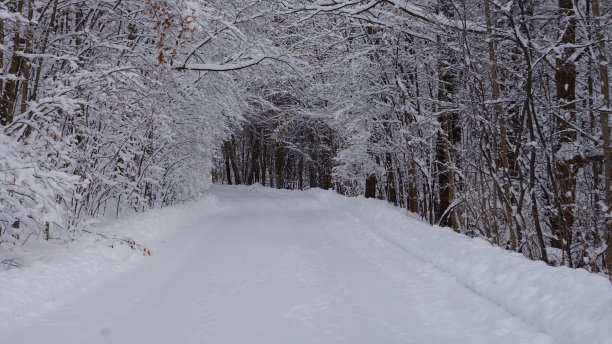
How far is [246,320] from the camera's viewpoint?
607 cm

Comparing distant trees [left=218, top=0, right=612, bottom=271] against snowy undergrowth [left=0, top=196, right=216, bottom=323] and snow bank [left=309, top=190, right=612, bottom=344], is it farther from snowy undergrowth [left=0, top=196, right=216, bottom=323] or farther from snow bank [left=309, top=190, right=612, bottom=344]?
snowy undergrowth [left=0, top=196, right=216, bottom=323]

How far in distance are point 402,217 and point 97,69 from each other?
8.66 m

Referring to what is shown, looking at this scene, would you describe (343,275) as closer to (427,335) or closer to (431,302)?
(431,302)

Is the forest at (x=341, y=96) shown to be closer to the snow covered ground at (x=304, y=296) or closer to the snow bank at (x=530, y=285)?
the snow covered ground at (x=304, y=296)

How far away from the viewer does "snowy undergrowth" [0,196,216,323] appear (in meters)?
6.41

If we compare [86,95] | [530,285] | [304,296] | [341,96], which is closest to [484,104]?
[530,285]

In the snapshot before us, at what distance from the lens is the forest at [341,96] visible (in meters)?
8.12

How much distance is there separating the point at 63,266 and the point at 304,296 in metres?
3.77

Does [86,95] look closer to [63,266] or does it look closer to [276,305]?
[63,266]

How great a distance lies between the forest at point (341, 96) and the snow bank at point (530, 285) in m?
1.33

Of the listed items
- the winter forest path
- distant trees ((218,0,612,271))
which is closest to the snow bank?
the winter forest path

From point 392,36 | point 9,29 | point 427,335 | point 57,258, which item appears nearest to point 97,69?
point 9,29

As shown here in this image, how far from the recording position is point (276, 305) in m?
6.70

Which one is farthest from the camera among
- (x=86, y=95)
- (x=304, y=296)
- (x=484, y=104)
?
(x=484, y=104)
